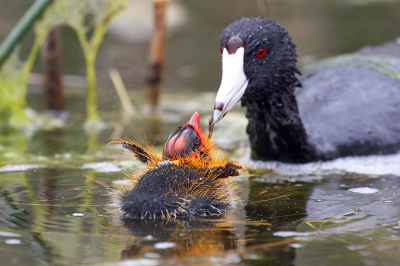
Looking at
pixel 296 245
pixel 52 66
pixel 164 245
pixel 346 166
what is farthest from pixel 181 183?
pixel 52 66

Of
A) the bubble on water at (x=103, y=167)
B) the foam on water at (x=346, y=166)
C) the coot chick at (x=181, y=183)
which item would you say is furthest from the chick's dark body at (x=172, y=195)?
the foam on water at (x=346, y=166)

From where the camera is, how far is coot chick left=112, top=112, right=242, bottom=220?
3.33 m

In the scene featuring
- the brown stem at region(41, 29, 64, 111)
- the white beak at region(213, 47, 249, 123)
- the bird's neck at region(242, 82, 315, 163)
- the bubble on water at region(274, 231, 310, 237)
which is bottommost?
the bubble on water at region(274, 231, 310, 237)

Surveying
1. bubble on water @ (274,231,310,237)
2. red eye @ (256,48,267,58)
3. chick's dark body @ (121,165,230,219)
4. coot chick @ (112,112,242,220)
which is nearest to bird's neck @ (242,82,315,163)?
red eye @ (256,48,267,58)

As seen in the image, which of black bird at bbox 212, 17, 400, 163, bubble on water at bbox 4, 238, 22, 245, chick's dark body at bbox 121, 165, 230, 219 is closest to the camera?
bubble on water at bbox 4, 238, 22, 245

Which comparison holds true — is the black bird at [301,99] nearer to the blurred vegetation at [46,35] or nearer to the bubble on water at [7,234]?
the bubble on water at [7,234]

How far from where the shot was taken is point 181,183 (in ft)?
11.0

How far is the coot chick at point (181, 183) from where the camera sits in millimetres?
3330

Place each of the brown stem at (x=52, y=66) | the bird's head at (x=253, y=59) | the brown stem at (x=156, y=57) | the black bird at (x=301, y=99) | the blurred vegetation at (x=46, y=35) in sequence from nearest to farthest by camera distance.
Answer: the bird's head at (x=253, y=59) < the black bird at (x=301, y=99) < the blurred vegetation at (x=46, y=35) < the brown stem at (x=52, y=66) < the brown stem at (x=156, y=57)

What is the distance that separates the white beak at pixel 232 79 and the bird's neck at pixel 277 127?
280mm

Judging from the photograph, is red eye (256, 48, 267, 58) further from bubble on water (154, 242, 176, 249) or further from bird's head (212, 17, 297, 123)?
bubble on water (154, 242, 176, 249)

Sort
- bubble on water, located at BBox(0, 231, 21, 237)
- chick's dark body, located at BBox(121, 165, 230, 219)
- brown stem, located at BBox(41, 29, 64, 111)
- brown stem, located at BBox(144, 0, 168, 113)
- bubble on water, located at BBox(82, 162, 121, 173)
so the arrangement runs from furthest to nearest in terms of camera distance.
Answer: brown stem, located at BBox(144, 0, 168, 113) < brown stem, located at BBox(41, 29, 64, 111) < bubble on water, located at BBox(82, 162, 121, 173) < chick's dark body, located at BBox(121, 165, 230, 219) < bubble on water, located at BBox(0, 231, 21, 237)

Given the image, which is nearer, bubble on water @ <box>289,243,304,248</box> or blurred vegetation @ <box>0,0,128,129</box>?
bubble on water @ <box>289,243,304,248</box>

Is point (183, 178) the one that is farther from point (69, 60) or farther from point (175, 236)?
point (69, 60)
